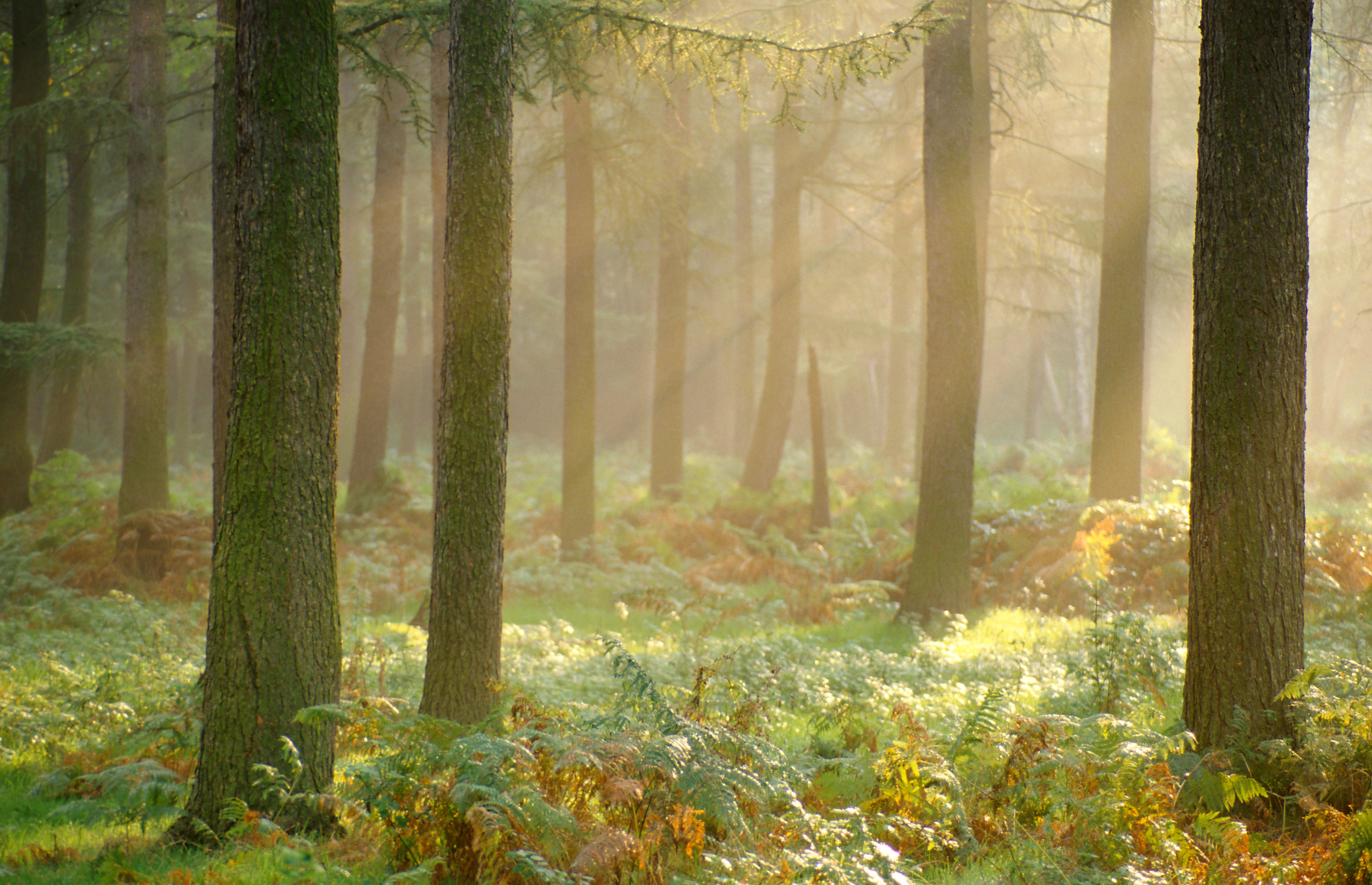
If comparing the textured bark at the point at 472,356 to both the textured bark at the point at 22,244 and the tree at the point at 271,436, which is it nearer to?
→ the tree at the point at 271,436

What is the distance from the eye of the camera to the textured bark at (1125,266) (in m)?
13.2

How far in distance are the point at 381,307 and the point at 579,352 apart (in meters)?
4.71

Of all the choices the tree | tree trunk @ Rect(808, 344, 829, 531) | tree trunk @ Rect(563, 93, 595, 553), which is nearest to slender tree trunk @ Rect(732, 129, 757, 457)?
tree trunk @ Rect(808, 344, 829, 531)

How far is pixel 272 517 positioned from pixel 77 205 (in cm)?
1746

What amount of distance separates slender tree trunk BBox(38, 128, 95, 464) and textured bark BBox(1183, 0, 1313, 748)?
1892 cm

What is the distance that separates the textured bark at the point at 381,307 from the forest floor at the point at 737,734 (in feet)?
12.5

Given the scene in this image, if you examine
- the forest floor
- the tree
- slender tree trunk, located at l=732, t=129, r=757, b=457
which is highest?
slender tree trunk, located at l=732, t=129, r=757, b=457

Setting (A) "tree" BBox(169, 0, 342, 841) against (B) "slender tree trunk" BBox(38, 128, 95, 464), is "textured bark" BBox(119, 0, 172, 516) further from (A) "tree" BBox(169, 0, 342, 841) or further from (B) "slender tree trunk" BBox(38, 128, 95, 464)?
(A) "tree" BBox(169, 0, 342, 841)

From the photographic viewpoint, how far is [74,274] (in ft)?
58.0

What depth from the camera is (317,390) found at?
456cm

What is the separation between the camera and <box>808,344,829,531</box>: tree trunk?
15.8 m

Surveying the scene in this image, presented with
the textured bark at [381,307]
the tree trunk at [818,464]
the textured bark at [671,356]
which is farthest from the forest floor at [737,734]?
the textured bark at [671,356]

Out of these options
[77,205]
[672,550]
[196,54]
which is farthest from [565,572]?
[77,205]

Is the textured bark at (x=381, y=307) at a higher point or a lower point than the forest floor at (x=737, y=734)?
higher
